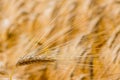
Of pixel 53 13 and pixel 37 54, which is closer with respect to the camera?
pixel 37 54

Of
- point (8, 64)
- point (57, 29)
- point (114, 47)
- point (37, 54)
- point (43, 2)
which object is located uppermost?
point (43, 2)

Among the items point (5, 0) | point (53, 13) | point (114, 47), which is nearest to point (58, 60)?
point (114, 47)

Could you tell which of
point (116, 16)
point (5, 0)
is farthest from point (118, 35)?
point (5, 0)

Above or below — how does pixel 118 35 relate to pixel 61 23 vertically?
below

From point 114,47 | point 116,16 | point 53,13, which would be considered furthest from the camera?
point 53,13

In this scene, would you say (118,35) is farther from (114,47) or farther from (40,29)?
(40,29)

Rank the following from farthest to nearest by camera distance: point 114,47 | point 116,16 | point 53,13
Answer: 1. point 53,13
2. point 116,16
3. point 114,47
